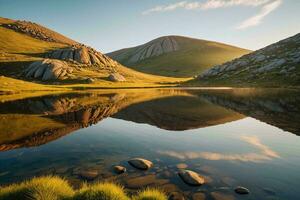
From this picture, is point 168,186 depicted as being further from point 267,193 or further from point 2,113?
point 2,113

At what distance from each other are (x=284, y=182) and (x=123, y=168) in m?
10.1

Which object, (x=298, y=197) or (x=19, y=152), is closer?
(x=298, y=197)

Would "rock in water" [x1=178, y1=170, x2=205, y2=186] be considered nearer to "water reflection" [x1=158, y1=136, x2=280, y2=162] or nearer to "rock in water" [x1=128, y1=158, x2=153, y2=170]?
"rock in water" [x1=128, y1=158, x2=153, y2=170]

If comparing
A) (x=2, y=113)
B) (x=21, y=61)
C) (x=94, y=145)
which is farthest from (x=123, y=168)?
(x=21, y=61)

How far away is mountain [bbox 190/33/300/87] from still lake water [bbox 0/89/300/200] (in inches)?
3478

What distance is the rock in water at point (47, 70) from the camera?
141025mm

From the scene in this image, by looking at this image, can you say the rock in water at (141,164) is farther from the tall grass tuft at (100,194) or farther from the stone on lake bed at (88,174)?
the tall grass tuft at (100,194)

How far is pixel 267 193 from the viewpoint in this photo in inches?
549

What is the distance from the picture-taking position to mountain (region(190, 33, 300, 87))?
118412 mm

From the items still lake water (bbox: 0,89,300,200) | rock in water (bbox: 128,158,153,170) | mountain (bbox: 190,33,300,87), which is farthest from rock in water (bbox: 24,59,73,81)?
rock in water (bbox: 128,158,153,170)

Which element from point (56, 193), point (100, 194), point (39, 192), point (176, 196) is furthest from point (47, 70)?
point (100, 194)

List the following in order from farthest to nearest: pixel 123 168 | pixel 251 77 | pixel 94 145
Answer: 1. pixel 251 77
2. pixel 94 145
3. pixel 123 168

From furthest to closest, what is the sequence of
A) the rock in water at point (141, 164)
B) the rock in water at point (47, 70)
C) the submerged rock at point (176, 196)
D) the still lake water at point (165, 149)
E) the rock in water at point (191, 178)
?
the rock in water at point (47, 70) < the rock in water at point (141, 164) < the still lake water at point (165, 149) < the rock in water at point (191, 178) < the submerged rock at point (176, 196)

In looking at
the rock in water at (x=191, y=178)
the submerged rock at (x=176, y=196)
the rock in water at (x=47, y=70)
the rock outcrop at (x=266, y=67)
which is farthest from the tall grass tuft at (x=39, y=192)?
the rock in water at (x=47, y=70)
